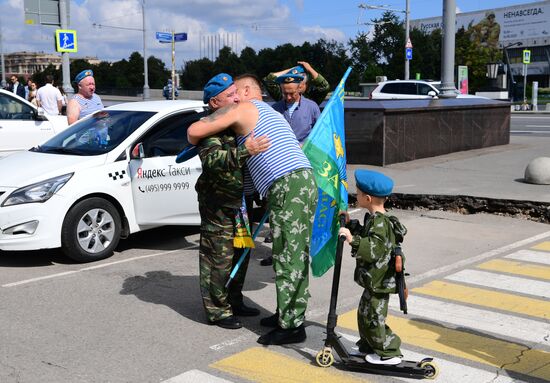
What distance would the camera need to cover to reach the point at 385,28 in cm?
6781

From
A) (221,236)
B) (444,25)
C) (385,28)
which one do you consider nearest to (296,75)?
(221,236)

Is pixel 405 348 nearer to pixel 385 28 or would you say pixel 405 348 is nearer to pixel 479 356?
pixel 479 356

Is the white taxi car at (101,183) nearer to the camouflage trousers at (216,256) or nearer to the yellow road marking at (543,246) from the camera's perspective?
the camouflage trousers at (216,256)

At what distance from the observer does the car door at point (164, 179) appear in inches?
285

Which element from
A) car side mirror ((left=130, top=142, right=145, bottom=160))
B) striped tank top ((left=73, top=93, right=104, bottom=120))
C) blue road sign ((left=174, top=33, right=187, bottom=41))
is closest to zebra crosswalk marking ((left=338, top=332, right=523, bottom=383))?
car side mirror ((left=130, top=142, right=145, bottom=160))

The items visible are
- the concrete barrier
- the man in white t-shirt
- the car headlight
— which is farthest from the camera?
the man in white t-shirt

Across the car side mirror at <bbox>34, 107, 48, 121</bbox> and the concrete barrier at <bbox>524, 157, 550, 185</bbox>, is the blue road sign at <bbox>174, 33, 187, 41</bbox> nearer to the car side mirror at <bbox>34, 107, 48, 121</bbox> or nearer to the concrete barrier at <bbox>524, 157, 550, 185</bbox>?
the car side mirror at <bbox>34, 107, 48, 121</bbox>

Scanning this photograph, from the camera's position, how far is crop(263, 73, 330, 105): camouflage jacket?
6.64 m

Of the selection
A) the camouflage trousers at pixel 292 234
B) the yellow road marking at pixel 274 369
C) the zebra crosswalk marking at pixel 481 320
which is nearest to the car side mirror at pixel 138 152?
the camouflage trousers at pixel 292 234

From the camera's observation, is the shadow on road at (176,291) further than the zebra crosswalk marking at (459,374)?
Yes

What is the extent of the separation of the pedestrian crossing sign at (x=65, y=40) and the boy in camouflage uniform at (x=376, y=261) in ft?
46.9

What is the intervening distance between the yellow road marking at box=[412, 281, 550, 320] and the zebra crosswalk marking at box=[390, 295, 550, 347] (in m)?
0.13

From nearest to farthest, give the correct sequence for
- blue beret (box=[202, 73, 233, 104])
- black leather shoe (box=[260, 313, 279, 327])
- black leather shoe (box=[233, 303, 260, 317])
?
blue beret (box=[202, 73, 233, 104]) → black leather shoe (box=[260, 313, 279, 327]) → black leather shoe (box=[233, 303, 260, 317])

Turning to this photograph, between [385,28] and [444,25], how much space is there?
5494 centimetres
